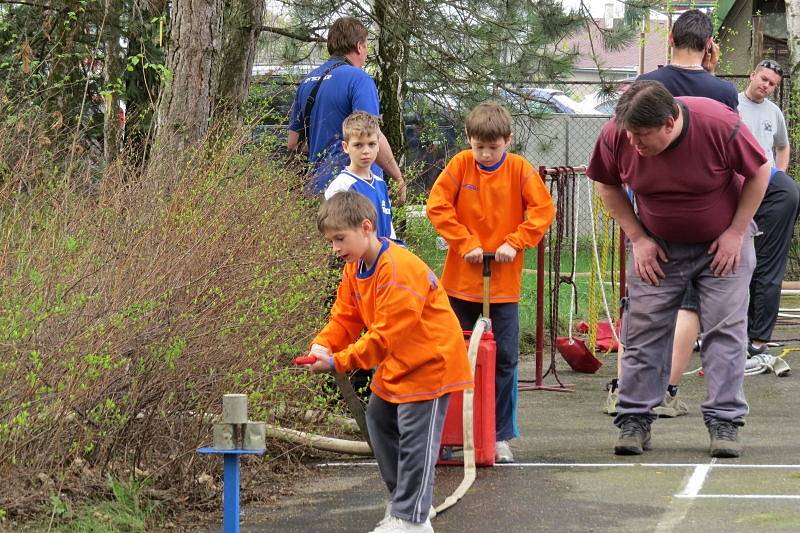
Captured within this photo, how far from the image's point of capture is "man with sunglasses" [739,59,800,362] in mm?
9320

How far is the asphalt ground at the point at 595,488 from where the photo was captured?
5301 mm

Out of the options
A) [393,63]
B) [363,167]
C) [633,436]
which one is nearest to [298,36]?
[393,63]

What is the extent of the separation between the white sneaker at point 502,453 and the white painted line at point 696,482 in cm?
87

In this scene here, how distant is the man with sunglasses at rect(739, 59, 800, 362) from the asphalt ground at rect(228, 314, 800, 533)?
1860 millimetres

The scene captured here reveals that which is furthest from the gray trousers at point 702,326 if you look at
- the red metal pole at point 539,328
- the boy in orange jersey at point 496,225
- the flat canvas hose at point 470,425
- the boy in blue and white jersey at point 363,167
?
the red metal pole at point 539,328

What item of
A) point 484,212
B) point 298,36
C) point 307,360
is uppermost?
point 298,36

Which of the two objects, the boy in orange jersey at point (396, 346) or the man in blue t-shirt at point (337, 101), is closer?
the boy in orange jersey at point (396, 346)

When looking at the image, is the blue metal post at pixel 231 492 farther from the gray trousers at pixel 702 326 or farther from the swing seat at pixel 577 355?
the swing seat at pixel 577 355

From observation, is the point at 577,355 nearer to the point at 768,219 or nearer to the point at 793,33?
the point at 768,219

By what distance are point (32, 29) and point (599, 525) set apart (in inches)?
370

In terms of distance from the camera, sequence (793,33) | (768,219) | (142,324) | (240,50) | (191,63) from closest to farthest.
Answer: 1. (142,324)
2. (768,219)
3. (191,63)
4. (240,50)
5. (793,33)

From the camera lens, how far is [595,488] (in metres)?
5.88

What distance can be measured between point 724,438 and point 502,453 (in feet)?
3.53

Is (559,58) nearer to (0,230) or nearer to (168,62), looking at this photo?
(168,62)
